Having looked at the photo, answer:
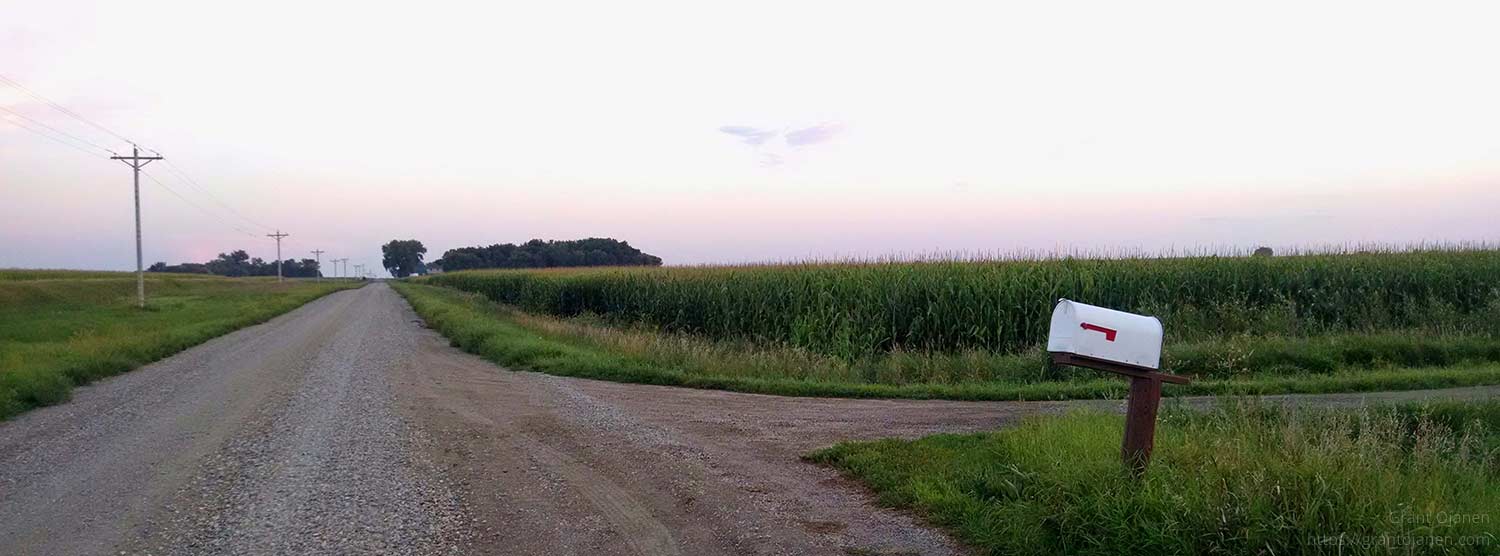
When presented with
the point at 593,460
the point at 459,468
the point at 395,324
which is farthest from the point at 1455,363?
the point at 395,324

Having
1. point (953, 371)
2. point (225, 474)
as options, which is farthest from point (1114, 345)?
point (953, 371)

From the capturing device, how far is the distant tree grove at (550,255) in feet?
300

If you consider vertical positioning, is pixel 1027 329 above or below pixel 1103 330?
below

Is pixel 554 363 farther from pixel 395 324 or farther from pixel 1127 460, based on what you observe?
pixel 395 324

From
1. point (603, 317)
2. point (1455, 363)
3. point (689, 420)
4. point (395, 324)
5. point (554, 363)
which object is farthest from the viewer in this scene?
point (395, 324)

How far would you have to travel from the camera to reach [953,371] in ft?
46.9

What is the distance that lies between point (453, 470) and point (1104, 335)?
209 inches

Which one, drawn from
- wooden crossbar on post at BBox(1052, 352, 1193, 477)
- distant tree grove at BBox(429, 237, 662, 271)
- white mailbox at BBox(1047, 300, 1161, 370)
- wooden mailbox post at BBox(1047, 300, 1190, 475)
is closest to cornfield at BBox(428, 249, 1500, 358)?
wooden crossbar on post at BBox(1052, 352, 1193, 477)

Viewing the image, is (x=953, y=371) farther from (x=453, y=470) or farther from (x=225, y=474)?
(x=225, y=474)

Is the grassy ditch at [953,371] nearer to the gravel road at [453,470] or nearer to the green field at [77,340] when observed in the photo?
the gravel road at [453,470]

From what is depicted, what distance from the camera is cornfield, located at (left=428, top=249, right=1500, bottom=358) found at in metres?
17.3

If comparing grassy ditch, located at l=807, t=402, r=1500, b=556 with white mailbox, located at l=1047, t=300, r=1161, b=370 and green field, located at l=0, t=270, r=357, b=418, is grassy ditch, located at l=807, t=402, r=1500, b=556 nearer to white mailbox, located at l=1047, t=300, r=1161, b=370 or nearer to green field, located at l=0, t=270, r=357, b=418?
Answer: white mailbox, located at l=1047, t=300, r=1161, b=370

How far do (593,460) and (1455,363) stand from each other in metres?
13.5

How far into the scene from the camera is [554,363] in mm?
15922
